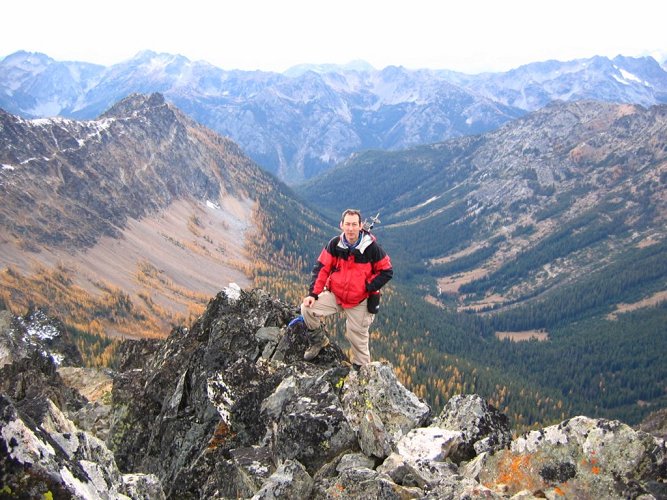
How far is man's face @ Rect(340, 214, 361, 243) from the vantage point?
20.0 meters

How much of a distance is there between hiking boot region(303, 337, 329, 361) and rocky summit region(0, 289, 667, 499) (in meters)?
0.35

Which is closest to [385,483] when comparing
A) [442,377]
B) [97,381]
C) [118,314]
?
[97,381]

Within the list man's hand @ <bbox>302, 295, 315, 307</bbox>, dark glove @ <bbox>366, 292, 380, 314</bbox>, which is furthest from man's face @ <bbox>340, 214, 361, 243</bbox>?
man's hand @ <bbox>302, 295, 315, 307</bbox>

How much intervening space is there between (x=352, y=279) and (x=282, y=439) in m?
6.92

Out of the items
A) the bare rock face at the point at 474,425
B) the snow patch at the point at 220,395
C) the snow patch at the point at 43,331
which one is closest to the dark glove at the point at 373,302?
the bare rock face at the point at 474,425

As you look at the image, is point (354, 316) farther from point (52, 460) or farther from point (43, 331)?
point (43, 331)

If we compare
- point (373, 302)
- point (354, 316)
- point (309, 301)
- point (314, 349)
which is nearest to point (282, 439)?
point (309, 301)

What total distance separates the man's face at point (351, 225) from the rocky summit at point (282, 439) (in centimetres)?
546

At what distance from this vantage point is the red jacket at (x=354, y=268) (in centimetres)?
2086

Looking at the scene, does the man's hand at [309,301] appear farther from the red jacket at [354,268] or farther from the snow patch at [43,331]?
the snow patch at [43,331]

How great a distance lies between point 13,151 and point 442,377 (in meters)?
176

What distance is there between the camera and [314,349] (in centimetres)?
2392

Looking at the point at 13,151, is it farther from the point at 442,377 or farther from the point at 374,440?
the point at 374,440

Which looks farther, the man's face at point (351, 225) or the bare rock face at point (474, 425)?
the man's face at point (351, 225)
